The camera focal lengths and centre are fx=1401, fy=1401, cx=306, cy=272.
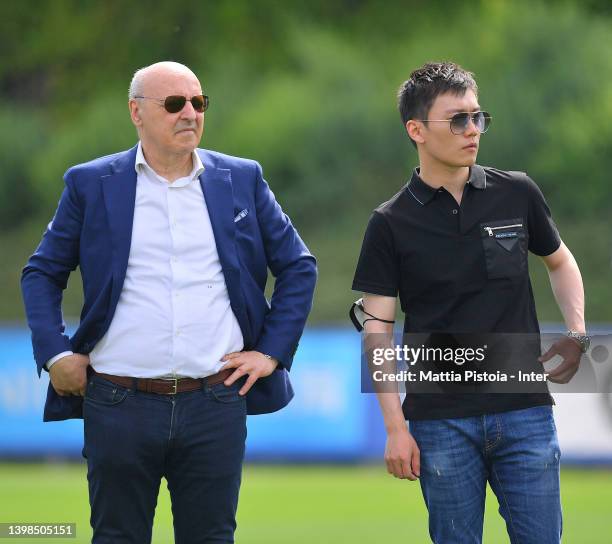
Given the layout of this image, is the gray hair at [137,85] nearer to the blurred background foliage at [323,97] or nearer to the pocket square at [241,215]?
the pocket square at [241,215]

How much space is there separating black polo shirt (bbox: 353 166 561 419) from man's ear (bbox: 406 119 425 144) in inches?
5.4

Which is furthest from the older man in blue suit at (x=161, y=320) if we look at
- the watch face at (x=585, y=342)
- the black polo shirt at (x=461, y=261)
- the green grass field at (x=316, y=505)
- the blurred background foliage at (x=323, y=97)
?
the blurred background foliage at (x=323, y=97)

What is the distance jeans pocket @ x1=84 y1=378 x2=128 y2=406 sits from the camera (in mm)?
5137

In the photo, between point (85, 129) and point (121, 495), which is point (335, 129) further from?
point (121, 495)

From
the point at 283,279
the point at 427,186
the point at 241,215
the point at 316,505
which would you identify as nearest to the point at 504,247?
the point at 427,186

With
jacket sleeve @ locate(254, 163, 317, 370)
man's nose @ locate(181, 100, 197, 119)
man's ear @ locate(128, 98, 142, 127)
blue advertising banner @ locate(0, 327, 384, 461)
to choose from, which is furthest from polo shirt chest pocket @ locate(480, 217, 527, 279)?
blue advertising banner @ locate(0, 327, 384, 461)

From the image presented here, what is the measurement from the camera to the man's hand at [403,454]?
4.89 meters

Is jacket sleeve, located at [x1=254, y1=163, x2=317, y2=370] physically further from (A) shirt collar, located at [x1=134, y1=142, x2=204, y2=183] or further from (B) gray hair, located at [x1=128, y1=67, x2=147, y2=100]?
(B) gray hair, located at [x1=128, y1=67, x2=147, y2=100]

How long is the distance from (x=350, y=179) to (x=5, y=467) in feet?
44.9

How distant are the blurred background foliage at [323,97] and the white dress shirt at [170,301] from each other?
1847 centimetres

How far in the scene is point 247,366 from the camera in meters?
5.21

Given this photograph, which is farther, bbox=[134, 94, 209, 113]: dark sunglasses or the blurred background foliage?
the blurred background foliage

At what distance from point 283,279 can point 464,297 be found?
793 mm

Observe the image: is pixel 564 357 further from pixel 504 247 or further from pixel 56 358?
pixel 56 358
